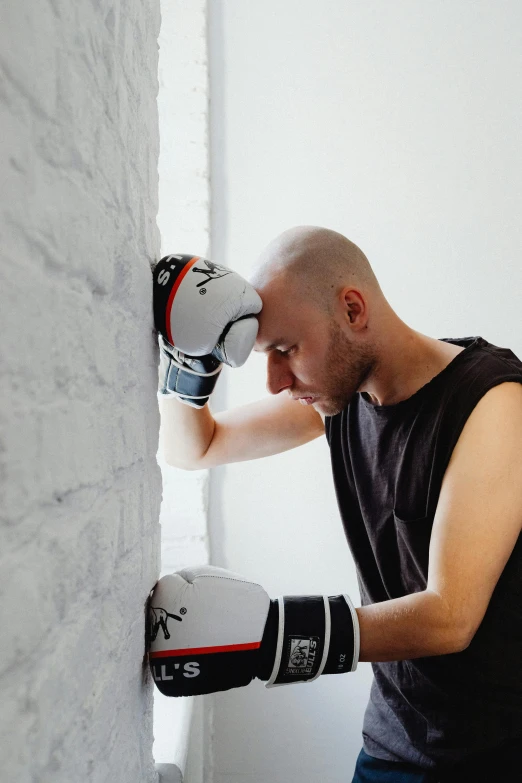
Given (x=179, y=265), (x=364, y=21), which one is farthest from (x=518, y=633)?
(x=364, y=21)

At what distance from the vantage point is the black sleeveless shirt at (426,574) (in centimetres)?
128

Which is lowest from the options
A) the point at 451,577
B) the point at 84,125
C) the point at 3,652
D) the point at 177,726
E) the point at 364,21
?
the point at 177,726

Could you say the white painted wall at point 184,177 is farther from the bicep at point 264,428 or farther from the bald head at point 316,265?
the bald head at point 316,265

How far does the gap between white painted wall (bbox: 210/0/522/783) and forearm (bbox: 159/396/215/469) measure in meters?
0.57

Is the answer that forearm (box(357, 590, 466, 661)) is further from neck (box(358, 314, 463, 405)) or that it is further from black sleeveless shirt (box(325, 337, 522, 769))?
neck (box(358, 314, 463, 405))

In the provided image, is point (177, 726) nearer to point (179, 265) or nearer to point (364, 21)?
point (179, 265)

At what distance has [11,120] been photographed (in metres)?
0.45

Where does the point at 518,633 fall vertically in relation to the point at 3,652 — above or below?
below

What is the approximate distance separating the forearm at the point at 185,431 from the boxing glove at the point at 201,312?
0.31m

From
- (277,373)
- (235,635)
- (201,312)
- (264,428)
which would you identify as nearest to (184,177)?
(264,428)

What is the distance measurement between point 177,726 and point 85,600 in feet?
3.62

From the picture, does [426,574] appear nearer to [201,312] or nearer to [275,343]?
[275,343]

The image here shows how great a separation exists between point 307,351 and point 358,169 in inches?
45.5

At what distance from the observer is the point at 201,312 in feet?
3.58
